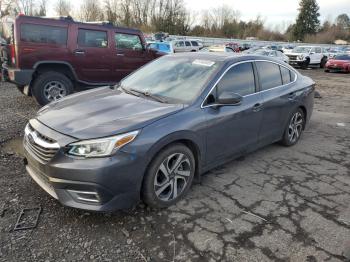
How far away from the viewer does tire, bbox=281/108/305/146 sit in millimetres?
5453

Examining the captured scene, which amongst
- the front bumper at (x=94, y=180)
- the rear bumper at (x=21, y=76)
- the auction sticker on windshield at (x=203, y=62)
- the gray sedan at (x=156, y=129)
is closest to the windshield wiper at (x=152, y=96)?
the gray sedan at (x=156, y=129)

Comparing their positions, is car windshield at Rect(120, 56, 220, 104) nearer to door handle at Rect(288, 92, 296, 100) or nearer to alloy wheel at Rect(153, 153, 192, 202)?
alloy wheel at Rect(153, 153, 192, 202)

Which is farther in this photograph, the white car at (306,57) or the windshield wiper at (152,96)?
the white car at (306,57)

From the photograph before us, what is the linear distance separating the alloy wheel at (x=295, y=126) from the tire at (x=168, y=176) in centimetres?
257

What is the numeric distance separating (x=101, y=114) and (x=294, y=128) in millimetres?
3671

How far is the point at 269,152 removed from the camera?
5383 millimetres

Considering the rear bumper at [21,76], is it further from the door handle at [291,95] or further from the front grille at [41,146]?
the door handle at [291,95]

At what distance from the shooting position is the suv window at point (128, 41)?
858 centimetres

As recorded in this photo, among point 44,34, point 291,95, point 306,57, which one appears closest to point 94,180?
point 291,95

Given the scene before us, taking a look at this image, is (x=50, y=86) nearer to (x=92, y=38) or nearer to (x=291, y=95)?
(x=92, y=38)

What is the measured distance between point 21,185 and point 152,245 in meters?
1.90

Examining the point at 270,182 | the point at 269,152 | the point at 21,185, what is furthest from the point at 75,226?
the point at 269,152

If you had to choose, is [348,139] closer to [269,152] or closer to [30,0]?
[269,152]

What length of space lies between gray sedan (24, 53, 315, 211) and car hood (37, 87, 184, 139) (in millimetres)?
10
